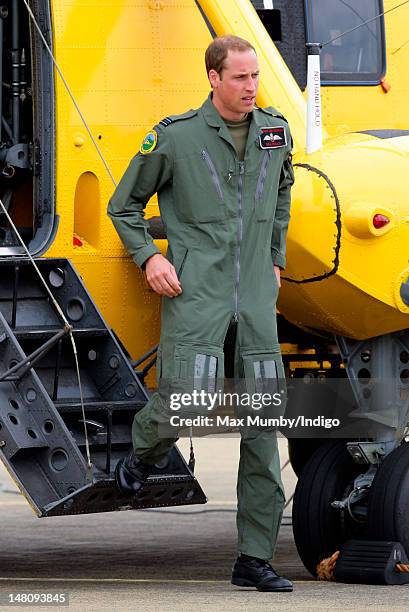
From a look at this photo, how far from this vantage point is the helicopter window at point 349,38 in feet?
31.7

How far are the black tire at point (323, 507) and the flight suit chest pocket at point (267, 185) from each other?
1.56 meters

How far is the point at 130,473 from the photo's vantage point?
7.51 m

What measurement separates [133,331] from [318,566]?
1.45m

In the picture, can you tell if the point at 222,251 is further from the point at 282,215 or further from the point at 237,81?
the point at 237,81

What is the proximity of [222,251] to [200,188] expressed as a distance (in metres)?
0.27

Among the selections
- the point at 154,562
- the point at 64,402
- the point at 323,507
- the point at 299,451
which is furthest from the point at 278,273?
the point at 299,451

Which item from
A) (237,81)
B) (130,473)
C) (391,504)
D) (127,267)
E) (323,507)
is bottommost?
(323,507)

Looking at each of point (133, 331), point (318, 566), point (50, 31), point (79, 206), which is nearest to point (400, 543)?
point (318, 566)

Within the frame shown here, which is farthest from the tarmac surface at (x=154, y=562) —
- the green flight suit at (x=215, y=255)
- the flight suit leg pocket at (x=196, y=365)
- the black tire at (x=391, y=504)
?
the flight suit leg pocket at (x=196, y=365)

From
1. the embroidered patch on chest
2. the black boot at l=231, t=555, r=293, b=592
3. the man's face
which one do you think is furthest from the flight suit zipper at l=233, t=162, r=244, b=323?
the black boot at l=231, t=555, r=293, b=592

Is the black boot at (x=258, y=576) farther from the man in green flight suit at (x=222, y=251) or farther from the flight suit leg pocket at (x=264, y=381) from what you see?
the flight suit leg pocket at (x=264, y=381)

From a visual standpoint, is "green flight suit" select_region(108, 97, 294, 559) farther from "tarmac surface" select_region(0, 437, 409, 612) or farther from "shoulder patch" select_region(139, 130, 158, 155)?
"tarmac surface" select_region(0, 437, 409, 612)

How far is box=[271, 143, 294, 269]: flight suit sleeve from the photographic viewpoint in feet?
24.4

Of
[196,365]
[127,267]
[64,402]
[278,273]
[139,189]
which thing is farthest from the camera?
[127,267]
